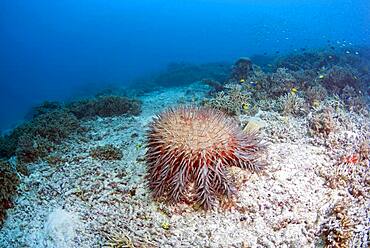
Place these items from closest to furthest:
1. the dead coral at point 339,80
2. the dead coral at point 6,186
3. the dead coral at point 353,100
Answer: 1. the dead coral at point 6,186
2. the dead coral at point 353,100
3. the dead coral at point 339,80

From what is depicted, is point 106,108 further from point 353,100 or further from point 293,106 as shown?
point 353,100

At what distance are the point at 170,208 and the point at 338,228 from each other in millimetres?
2728

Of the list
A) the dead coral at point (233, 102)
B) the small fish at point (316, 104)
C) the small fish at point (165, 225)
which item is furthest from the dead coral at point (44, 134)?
the small fish at point (316, 104)

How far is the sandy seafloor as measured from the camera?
5.20m

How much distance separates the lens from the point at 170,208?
5.65 metres

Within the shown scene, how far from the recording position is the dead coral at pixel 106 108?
10.4 metres

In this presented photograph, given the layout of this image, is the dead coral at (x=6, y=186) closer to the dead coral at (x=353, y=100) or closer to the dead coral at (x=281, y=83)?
the dead coral at (x=281, y=83)

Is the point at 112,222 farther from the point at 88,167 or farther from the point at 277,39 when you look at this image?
the point at 277,39

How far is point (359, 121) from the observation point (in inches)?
335

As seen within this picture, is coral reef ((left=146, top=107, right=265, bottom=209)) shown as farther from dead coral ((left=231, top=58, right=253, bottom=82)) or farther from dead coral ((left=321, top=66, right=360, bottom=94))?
dead coral ((left=231, top=58, right=253, bottom=82))

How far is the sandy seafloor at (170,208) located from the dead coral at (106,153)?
0.13 meters

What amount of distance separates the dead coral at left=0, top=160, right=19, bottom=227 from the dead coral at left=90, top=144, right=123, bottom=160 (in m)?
1.70

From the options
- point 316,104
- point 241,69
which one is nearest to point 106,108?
point 241,69

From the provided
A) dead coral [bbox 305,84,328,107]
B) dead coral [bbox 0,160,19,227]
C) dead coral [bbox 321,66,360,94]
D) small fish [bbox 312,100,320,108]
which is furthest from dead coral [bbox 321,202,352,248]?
dead coral [bbox 321,66,360,94]
